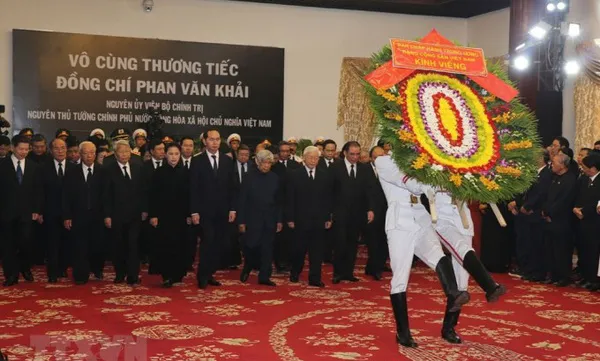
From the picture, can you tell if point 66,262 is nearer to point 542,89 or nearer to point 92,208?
point 92,208

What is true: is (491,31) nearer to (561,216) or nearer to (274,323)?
(561,216)

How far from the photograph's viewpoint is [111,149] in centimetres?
1177

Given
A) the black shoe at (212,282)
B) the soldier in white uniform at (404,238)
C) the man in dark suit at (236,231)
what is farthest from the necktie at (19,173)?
the soldier in white uniform at (404,238)

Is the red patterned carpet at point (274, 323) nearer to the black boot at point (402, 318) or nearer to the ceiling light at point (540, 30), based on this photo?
the black boot at point (402, 318)

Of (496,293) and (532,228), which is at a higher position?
(532,228)

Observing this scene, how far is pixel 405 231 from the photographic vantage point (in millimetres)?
5781

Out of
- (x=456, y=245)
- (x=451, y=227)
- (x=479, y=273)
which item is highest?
(x=451, y=227)

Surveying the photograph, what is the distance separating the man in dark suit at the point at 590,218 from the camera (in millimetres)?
9312

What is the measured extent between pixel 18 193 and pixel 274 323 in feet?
11.8

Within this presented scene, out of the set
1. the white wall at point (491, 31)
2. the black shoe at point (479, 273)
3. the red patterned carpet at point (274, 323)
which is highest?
the white wall at point (491, 31)

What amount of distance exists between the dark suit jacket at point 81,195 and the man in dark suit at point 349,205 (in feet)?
8.69

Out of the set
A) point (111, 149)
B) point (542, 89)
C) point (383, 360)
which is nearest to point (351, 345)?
point (383, 360)

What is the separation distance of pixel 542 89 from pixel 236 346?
9.19 m

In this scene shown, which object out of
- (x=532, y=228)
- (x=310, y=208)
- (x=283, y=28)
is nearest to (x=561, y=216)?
(x=532, y=228)
